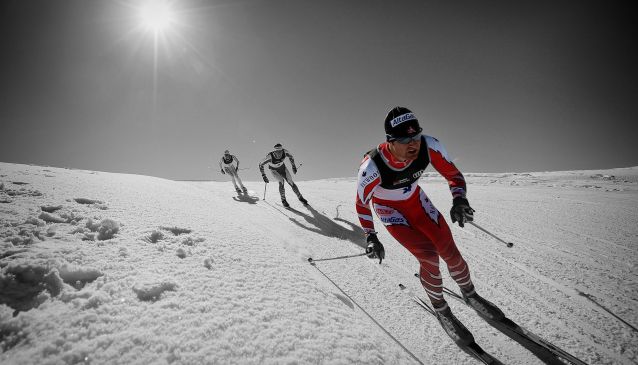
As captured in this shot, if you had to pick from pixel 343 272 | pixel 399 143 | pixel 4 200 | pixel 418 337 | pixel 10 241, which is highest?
pixel 399 143

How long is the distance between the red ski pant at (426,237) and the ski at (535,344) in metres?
0.53

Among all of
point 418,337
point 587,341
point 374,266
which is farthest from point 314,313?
point 587,341

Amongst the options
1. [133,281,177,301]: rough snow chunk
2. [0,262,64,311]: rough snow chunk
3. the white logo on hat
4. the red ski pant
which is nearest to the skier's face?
the white logo on hat

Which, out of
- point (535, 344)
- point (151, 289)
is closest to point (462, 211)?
point (535, 344)

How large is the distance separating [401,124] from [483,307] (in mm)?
2554

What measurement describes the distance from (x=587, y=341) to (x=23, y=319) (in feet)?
16.3

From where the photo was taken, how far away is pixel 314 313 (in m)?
2.32

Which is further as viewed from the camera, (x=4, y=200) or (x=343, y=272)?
(x=343, y=272)

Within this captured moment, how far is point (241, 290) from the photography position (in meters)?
2.46

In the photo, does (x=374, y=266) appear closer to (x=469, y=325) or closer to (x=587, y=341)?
(x=469, y=325)

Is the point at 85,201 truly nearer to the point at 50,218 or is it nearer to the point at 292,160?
the point at 50,218

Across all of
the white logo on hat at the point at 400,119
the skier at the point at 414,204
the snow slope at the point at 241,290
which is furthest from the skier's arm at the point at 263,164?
the white logo on hat at the point at 400,119

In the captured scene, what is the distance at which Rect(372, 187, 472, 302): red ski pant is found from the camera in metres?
3.34

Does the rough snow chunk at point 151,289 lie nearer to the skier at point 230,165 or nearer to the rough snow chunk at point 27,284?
the rough snow chunk at point 27,284
